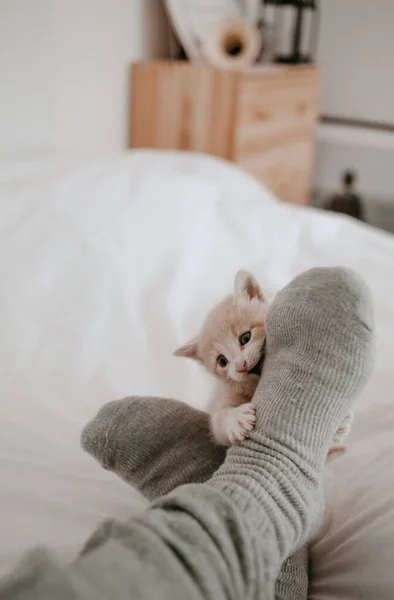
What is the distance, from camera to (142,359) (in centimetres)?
94

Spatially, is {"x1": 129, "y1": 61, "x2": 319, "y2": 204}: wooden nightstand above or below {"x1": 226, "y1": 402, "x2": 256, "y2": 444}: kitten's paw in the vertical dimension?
above

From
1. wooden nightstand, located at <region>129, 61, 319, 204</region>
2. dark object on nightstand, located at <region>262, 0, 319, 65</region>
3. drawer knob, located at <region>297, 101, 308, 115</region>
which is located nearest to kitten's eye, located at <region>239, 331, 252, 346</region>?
wooden nightstand, located at <region>129, 61, 319, 204</region>

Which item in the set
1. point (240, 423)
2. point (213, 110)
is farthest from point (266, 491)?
point (213, 110)

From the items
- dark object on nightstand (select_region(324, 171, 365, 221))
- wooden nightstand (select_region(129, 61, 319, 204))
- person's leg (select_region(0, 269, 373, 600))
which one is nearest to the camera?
person's leg (select_region(0, 269, 373, 600))

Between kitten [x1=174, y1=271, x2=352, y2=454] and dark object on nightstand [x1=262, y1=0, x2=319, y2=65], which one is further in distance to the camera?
dark object on nightstand [x1=262, y1=0, x2=319, y2=65]

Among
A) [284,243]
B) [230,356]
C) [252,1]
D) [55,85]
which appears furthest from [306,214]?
[252,1]

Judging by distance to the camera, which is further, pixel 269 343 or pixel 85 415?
pixel 85 415

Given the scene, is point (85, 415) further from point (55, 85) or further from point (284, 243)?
point (55, 85)

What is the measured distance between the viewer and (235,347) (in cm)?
64

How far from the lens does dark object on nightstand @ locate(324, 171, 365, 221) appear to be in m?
2.80

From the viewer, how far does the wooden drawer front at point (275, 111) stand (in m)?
2.03

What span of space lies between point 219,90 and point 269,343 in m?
1.57

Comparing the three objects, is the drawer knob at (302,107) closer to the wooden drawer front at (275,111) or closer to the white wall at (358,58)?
the wooden drawer front at (275,111)

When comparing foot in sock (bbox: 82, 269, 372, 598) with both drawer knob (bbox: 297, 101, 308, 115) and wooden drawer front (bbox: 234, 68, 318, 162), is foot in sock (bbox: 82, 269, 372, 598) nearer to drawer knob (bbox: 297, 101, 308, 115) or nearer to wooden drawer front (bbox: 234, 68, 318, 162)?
wooden drawer front (bbox: 234, 68, 318, 162)
